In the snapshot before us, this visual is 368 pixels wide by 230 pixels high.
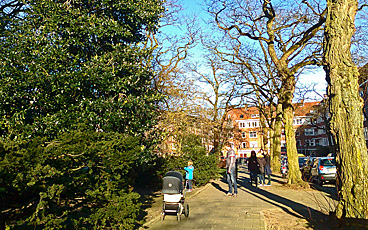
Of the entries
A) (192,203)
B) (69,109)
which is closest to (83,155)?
(69,109)

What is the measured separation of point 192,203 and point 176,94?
27.0 ft

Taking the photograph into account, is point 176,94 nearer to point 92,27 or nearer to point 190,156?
point 190,156

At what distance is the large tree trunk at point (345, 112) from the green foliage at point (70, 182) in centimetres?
449

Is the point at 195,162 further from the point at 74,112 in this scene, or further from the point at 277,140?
the point at 277,140

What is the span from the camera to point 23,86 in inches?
266

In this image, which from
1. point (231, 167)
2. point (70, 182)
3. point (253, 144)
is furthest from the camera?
point (253, 144)

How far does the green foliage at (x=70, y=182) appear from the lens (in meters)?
3.89

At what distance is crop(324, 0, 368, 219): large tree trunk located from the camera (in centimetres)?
628

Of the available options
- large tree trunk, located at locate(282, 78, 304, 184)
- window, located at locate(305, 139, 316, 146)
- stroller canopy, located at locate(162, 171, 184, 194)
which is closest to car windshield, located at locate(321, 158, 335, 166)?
large tree trunk, located at locate(282, 78, 304, 184)

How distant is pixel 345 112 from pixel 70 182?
5862 mm

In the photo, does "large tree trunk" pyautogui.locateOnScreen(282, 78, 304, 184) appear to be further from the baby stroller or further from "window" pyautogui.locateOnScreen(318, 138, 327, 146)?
"window" pyautogui.locateOnScreen(318, 138, 327, 146)

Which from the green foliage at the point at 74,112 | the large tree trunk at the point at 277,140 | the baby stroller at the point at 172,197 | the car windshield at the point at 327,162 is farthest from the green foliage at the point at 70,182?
the large tree trunk at the point at 277,140

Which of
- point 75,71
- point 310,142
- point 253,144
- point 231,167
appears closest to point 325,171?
point 231,167

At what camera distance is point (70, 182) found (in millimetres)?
4652
